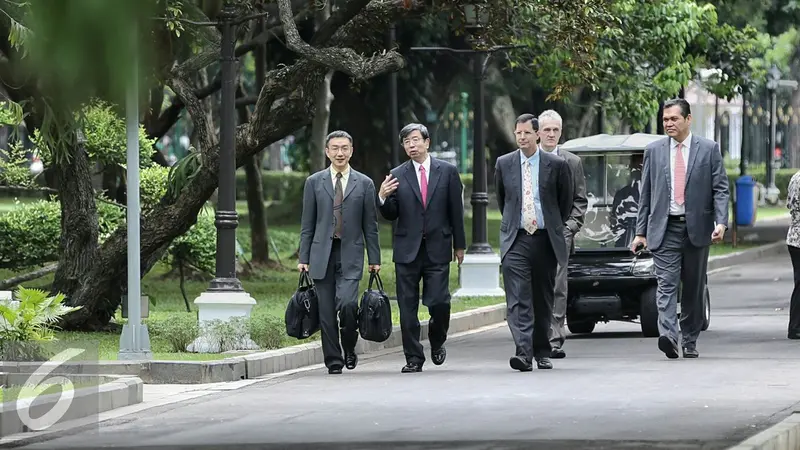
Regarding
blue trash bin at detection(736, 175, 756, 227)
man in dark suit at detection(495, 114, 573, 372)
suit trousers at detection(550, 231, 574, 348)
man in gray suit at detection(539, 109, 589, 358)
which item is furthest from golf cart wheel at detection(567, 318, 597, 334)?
blue trash bin at detection(736, 175, 756, 227)

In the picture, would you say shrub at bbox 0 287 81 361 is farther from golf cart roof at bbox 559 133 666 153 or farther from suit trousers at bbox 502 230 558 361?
golf cart roof at bbox 559 133 666 153

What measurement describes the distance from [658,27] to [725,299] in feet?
20.8

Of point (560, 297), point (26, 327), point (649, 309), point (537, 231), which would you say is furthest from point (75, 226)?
point (537, 231)

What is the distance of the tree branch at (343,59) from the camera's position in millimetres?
14875

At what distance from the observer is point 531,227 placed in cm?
1241

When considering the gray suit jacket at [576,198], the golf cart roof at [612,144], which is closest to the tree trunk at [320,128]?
the golf cart roof at [612,144]

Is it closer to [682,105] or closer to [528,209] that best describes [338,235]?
[528,209]

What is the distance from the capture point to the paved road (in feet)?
28.2

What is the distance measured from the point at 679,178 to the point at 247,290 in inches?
441

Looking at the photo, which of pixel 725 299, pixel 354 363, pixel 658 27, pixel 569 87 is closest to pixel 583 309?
pixel 354 363

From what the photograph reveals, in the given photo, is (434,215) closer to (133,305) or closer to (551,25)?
(133,305)

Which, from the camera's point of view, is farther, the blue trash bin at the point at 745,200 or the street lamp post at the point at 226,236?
the blue trash bin at the point at 745,200

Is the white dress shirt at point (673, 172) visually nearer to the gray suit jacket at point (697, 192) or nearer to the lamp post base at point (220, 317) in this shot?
the gray suit jacket at point (697, 192)

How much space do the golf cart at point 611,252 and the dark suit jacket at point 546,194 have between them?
2674 millimetres
